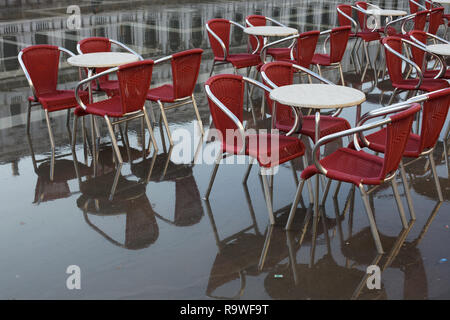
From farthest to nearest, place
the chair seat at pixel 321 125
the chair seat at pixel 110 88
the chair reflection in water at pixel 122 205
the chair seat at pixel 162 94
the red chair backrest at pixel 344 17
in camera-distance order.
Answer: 1. the red chair backrest at pixel 344 17
2. the chair seat at pixel 110 88
3. the chair seat at pixel 162 94
4. the chair seat at pixel 321 125
5. the chair reflection in water at pixel 122 205

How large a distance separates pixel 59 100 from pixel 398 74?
353 centimetres

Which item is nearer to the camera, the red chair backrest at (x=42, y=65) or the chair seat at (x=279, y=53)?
the red chair backrest at (x=42, y=65)

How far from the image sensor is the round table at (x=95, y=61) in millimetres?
5801

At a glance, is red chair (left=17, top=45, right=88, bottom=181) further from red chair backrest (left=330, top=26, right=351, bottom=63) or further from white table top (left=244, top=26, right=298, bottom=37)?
red chair backrest (left=330, top=26, right=351, bottom=63)

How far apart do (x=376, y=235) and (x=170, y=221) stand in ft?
4.74

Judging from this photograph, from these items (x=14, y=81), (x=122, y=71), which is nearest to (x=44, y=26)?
(x=14, y=81)

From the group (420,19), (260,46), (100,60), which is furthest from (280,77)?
(420,19)

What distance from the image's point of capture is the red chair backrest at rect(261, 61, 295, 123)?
508cm

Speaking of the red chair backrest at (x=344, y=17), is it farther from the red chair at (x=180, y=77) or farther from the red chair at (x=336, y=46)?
the red chair at (x=180, y=77)

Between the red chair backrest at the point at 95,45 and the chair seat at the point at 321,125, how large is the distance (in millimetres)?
2448

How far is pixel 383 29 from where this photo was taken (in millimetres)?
9984

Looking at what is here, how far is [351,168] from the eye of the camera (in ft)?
13.3

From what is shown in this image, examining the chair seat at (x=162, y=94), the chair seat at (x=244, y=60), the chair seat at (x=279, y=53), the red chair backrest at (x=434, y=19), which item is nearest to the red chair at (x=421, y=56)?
the chair seat at (x=279, y=53)
